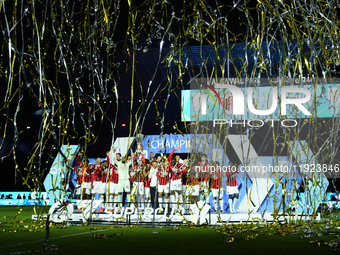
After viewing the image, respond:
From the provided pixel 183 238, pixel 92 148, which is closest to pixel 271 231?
pixel 183 238

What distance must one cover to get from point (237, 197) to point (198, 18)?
18.5 feet

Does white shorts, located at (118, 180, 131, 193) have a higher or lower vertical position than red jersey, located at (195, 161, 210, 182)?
lower

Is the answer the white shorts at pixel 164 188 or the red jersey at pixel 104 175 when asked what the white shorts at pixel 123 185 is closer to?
the red jersey at pixel 104 175

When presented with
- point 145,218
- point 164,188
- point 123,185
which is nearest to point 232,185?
point 164,188

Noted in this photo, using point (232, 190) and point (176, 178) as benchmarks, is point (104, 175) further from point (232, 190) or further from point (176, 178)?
point (232, 190)

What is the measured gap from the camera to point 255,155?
8.08m

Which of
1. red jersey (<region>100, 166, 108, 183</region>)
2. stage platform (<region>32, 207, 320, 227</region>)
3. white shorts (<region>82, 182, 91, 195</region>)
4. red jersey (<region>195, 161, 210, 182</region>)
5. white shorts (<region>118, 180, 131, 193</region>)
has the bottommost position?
stage platform (<region>32, 207, 320, 227</region>)

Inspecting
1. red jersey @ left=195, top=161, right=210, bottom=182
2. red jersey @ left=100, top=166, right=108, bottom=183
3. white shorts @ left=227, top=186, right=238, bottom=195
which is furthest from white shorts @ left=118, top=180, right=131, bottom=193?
white shorts @ left=227, top=186, right=238, bottom=195

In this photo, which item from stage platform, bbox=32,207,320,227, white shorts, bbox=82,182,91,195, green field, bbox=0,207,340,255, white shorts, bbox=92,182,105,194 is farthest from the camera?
white shorts, bbox=82,182,91,195

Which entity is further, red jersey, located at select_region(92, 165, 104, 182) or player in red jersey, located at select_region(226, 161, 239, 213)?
red jersey, located at select_region(92, 165, 104, 182)

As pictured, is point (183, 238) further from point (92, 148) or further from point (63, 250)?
point (92, 148)

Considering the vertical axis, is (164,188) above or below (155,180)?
below

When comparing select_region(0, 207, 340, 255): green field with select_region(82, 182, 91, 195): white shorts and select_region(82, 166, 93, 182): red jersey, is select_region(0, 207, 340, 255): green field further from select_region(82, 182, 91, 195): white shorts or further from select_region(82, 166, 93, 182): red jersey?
select_region(82, 182, 91, 195): white shorts

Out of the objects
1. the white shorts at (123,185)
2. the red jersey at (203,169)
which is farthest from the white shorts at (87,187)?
the red jersey at (203,169)
